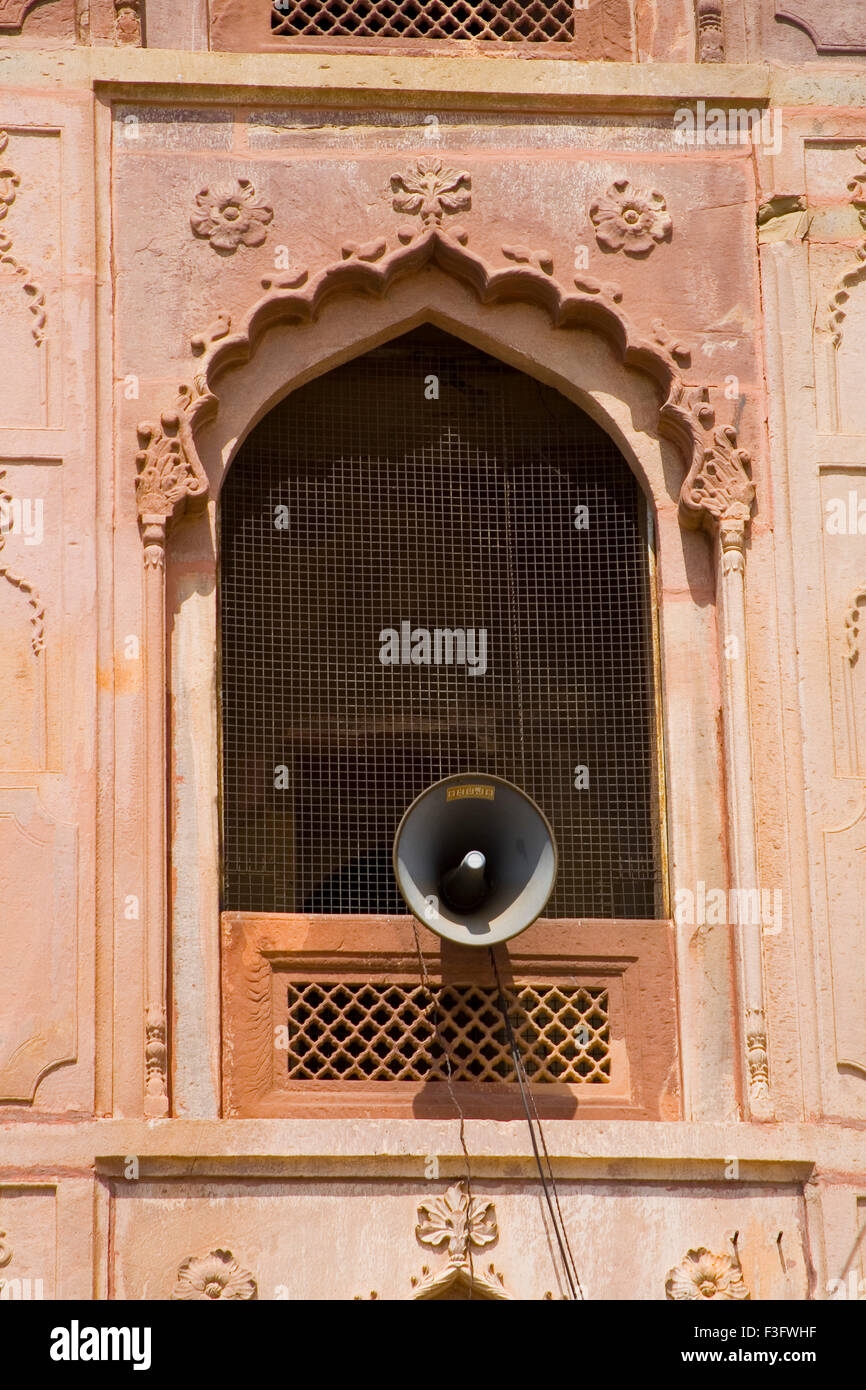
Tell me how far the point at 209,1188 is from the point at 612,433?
11.7 ft

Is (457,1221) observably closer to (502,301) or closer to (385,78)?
(502,301)

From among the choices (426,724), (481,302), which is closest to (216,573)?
(426,724)

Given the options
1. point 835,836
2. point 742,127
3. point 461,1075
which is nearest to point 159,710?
point 461,1075

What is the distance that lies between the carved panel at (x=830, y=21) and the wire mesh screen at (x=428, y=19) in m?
0.95

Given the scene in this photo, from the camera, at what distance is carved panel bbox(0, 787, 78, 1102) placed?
1158 centimetres

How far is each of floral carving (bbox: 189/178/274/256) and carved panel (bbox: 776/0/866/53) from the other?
241 cm

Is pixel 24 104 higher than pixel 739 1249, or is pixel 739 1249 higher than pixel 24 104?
pixel 24 104

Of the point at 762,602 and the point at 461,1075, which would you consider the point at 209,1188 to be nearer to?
the point at 461,1075

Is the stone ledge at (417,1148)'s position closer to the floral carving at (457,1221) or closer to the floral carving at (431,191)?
the floral carving at (457,1221)

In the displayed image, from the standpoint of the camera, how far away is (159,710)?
39.6 feet

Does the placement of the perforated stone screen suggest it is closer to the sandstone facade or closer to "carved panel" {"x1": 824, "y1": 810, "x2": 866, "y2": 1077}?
the sandstone facade
